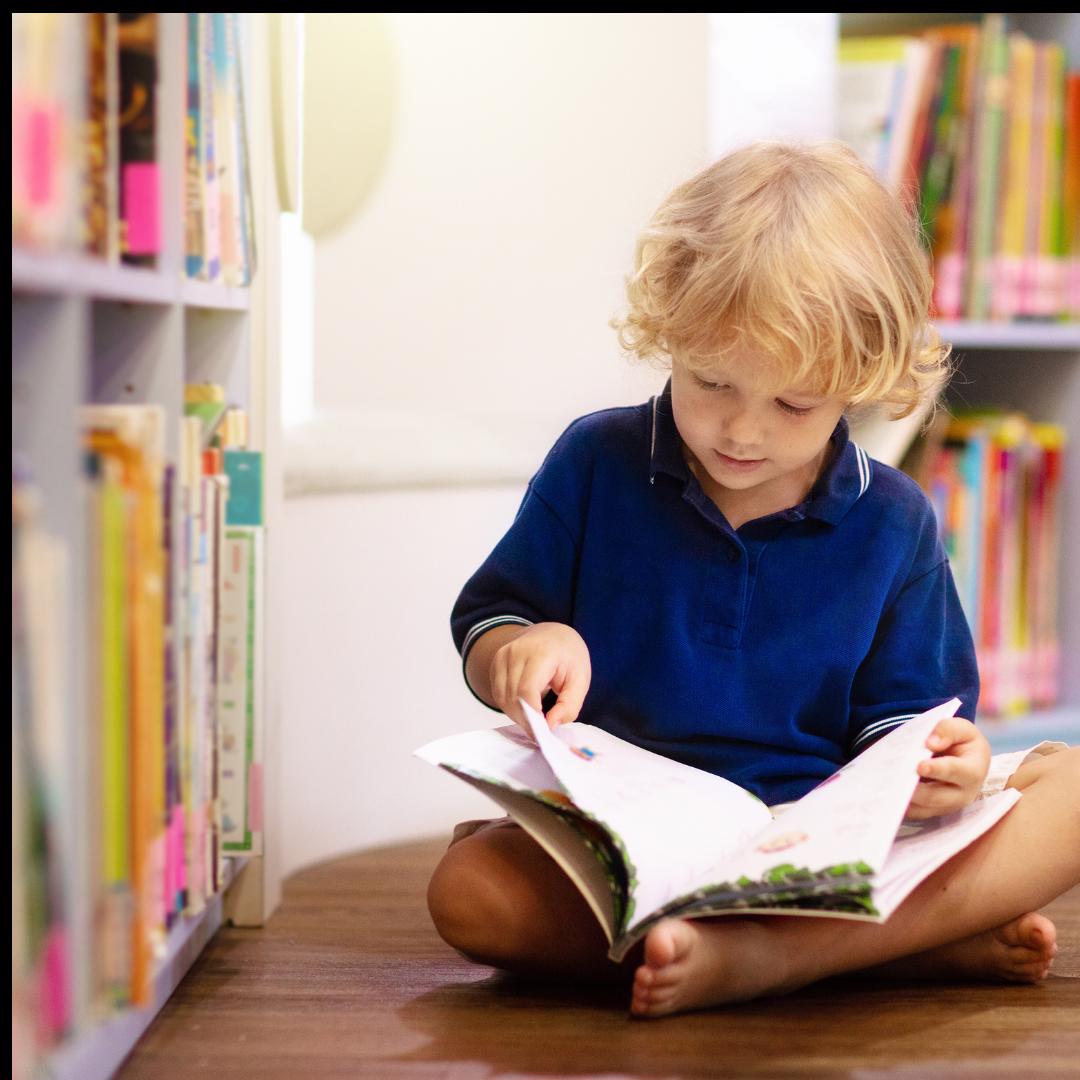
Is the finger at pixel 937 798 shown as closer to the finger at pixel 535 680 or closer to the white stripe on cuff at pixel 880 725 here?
the white stripe on cuff at pixel 880 725

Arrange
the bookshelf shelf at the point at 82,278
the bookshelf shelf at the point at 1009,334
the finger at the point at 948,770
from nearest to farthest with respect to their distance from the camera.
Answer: the bookshelf shelf at the point at 82,278 < the finger at the point at 948,770 < the bookshelf shelf at the point at 1009,334

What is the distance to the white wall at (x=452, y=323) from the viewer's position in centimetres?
131

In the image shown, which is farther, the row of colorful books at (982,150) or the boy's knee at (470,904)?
the row of colorful books at (982,150)

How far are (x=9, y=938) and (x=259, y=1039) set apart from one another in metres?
0.30

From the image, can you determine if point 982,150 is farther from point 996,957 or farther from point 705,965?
point 705,965

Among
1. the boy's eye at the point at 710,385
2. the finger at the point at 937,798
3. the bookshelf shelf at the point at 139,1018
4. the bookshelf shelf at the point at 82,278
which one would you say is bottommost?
the bookshelf shelf at the point at 139,1018

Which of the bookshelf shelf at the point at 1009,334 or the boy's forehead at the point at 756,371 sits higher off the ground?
the bookshelf shelf at the point at 1009,334

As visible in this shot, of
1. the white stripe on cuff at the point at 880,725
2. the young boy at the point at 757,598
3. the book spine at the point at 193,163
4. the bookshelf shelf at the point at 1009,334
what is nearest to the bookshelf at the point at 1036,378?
the bookshelf shelf at the point at 1009,334

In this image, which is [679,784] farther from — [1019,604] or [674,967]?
[1019,604]

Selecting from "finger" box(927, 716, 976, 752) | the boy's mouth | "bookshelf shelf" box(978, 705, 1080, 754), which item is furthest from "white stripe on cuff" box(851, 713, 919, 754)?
"bookshelf shelf" box(978, 705, 1080, 754)

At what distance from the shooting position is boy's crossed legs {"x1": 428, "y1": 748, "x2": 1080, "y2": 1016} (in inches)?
33.9

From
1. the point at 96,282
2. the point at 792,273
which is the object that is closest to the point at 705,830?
the point at 792,273

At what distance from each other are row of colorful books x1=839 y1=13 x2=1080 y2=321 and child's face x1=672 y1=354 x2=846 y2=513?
743mm

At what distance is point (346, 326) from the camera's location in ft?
4.51
